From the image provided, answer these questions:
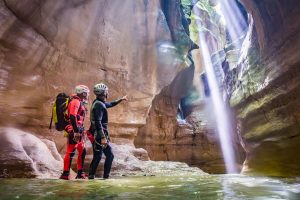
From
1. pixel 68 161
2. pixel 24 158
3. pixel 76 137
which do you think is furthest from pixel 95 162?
pixel 24 158

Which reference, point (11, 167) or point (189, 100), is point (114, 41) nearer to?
point (11, 167)

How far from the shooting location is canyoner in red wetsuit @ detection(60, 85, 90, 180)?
280 inches

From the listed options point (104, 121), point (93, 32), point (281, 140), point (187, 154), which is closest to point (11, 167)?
point (104, 121)

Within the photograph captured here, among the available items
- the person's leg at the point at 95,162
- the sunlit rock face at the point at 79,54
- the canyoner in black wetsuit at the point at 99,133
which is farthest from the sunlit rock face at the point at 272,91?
the person's leg at the point at 95,162

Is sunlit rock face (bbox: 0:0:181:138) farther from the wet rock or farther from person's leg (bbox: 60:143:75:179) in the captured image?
person's leg (bbox: 60:143:75:179)

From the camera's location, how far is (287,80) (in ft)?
29.3

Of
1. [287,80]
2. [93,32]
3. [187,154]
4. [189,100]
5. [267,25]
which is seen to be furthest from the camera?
[189,100]

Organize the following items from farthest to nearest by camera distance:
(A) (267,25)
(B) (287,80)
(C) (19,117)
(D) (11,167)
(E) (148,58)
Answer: (E) (148,58) → (A) (267,25) → (C) (19,117) → (B) (287,80) → (D) (11,167)

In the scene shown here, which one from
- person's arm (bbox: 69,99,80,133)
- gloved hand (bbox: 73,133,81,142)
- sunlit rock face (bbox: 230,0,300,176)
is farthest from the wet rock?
sunlit rock face (bbox: 230,0,300,176)

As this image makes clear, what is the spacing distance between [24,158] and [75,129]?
1.68 m

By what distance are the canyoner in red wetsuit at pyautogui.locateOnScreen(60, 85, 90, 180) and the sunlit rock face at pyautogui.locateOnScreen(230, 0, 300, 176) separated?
18.5ft

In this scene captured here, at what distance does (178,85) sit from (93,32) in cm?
1140

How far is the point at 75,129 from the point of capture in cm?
712

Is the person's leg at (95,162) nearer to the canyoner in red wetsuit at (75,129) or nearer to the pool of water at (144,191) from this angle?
the canyoner in red wetsuit at (75,129)
